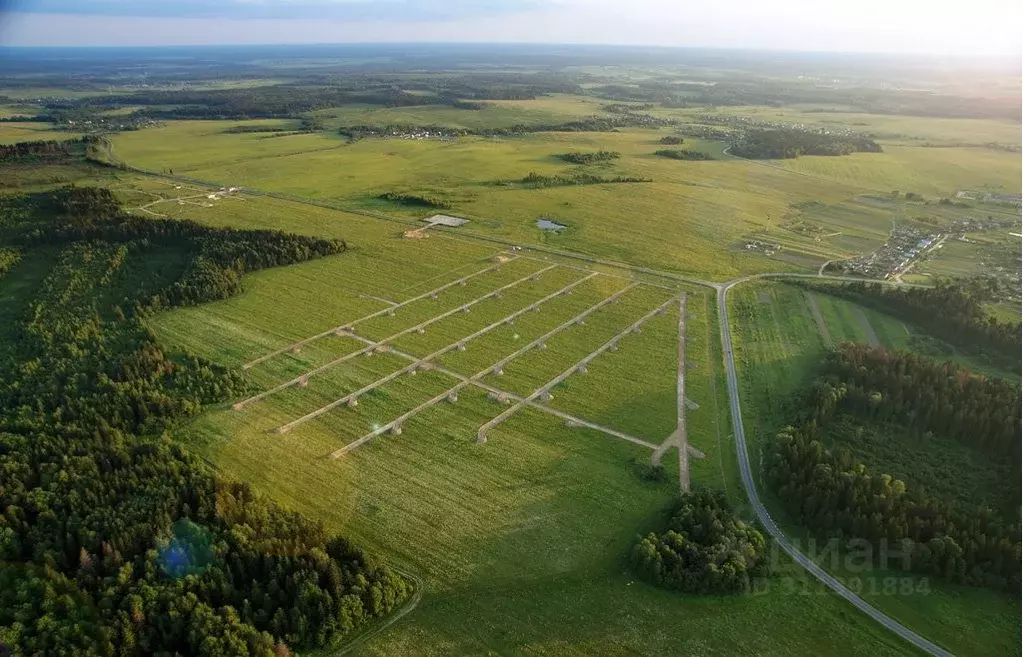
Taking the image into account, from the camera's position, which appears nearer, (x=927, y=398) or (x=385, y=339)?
(x=927, y=398)

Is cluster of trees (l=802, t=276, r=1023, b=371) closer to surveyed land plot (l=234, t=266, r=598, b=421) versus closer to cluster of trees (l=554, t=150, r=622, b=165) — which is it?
surveyed land plot (l=234, t=266, r=598, b=421)

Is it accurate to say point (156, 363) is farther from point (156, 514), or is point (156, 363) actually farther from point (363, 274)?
point (363, 274)

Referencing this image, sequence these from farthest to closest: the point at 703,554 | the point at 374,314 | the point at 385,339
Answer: the point at 374,314 → the point at 385,339 → the point at 703,554

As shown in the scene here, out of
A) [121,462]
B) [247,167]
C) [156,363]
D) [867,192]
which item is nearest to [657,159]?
[867,192]

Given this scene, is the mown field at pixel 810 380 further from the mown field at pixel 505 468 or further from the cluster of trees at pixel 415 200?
the cluster of trees at pixel 415 200

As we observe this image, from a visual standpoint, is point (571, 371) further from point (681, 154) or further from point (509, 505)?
point (681, 154)

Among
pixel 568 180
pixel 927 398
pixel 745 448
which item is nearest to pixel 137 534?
pixel 745 448

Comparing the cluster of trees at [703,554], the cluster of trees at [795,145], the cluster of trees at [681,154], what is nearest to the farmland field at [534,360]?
the cluster of trees at [703,554]
